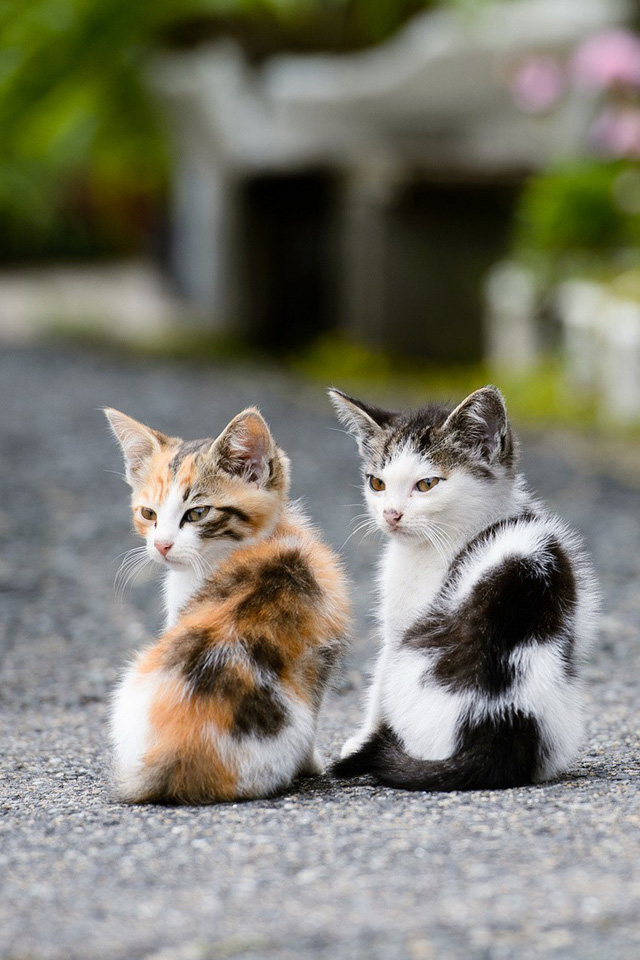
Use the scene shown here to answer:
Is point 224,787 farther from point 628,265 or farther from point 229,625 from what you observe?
point 628,265

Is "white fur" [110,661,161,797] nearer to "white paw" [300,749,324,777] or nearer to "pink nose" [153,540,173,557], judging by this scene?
"pink nose" [153,540,173,557]

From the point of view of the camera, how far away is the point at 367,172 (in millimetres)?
13594

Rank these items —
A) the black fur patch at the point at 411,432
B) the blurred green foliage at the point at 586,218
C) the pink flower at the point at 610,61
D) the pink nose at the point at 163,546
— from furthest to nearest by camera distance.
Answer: the blurred green foliage at the point at 586,218 → the pink flower at the point at 610,61 → the black fur patch at the point at 411,432 → the pink nose at the point at 163,546

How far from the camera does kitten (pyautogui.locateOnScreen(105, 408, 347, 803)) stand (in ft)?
10.0

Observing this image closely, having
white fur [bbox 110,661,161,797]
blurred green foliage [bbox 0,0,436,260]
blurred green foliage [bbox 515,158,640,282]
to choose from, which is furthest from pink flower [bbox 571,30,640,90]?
white fur [bbox 110,661,161,797]

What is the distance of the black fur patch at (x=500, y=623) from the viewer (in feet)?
10.1

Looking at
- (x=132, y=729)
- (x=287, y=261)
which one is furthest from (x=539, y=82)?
(x=132, y=729)

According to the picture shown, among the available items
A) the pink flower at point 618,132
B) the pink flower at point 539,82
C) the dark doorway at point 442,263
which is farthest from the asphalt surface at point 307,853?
the dark doorway at point 442,263

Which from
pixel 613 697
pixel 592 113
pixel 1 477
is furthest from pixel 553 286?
pixel 613 697

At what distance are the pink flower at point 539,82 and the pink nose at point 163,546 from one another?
8.12 meters

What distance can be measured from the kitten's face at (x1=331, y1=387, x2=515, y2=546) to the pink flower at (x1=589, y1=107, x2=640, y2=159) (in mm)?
6980

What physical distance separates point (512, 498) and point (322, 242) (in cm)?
1219

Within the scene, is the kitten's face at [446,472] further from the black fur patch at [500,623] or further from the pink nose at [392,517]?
the black fur patch at [500,623]

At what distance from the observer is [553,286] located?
10.4 metres
